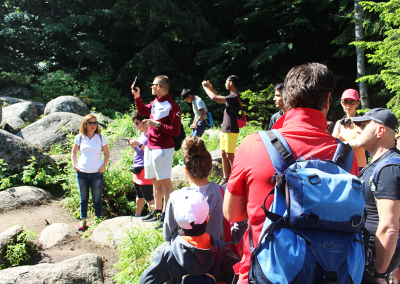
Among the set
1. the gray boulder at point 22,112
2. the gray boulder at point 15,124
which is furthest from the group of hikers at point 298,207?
the gray boulder at point 22,112

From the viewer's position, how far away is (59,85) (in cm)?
1482

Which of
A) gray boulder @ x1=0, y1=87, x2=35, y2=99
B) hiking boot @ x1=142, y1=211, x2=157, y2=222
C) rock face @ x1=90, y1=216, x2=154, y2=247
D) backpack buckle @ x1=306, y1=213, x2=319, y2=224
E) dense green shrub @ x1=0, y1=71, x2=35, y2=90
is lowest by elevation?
rock face @ x1=90, y1=216, x2=154, y2=247

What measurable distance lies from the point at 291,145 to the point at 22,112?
12.1 meters

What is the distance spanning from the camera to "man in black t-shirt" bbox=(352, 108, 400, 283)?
1.87 meters

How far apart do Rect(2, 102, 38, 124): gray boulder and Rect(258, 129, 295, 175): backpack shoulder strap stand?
38.7ft

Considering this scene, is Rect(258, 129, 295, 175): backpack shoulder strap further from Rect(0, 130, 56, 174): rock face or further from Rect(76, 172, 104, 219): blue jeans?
Rect(0, 130, 56, 174): rock face

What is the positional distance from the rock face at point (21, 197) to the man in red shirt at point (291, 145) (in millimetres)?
5773

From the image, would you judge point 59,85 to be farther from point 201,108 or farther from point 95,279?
point 95,279

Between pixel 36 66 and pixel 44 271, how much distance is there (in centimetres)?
1608

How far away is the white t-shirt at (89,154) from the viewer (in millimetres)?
4945

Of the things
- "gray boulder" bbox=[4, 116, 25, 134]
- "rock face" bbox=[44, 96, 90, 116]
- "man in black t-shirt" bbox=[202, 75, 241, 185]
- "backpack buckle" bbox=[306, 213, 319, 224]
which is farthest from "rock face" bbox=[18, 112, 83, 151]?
"backpack buckle" bbox=[306, 213, 319, 224]

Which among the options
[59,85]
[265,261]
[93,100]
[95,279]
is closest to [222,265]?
[265,261]

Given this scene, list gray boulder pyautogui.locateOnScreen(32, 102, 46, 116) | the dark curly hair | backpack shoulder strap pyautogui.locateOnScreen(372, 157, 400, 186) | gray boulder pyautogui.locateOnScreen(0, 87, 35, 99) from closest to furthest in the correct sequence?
1. the dark curly hair
2. backpack shoulder strap pyautogui.locateOnScreen(372, 157, 400, 186)
3. gray boulder pyautogui.locateOnScreen(32, 102, 46, 116)
4. gray boulder pyautogui.locateOnScreen(0, 87, 35, 99)

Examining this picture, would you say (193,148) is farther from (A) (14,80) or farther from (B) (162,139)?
(A) (14,80)
